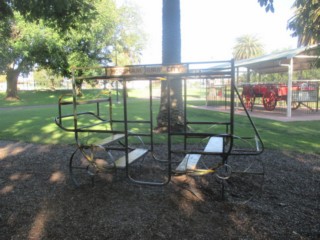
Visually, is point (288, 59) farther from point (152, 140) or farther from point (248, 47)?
point (248, 47)

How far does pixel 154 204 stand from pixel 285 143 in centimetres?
489

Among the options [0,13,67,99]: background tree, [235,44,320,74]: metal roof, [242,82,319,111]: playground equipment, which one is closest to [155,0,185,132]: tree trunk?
[235,44,320,74]: metal roof

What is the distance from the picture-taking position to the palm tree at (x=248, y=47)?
6850 cm

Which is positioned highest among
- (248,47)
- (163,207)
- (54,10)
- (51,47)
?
(248,47)

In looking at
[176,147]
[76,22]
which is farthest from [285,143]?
[76,22]

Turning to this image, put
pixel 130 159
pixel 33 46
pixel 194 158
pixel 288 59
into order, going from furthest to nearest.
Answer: pixel 33 46, pixel 288 59, pixel 194 158, pixel 130 159

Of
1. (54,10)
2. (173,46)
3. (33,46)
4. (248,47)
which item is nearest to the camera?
(54,10)

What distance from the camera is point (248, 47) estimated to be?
69.2 metres

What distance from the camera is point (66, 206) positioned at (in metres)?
3.91

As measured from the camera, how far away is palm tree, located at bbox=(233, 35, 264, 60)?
6850 centimetres

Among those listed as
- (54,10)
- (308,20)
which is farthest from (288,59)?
(54,10)

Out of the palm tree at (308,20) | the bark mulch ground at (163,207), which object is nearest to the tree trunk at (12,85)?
the bark mulch ground at (163,207)

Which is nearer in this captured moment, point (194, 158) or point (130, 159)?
point (130, 159)

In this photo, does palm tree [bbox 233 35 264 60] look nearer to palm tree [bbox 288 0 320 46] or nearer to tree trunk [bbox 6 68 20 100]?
tree trunk [bbox 6 68 20 100]
